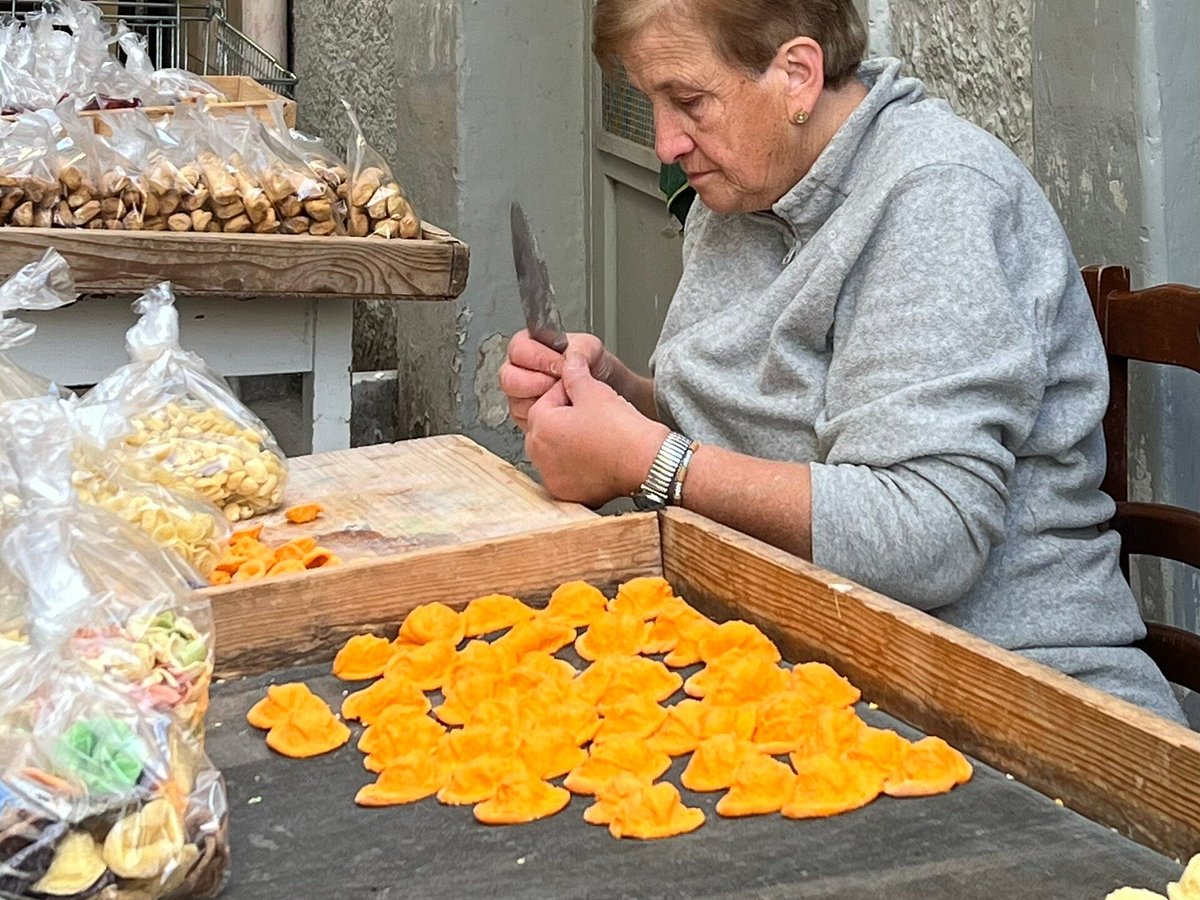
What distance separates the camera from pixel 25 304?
1782mm

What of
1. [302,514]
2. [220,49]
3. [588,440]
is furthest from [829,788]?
[220,49]

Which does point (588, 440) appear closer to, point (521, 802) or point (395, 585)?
point (395, 585)

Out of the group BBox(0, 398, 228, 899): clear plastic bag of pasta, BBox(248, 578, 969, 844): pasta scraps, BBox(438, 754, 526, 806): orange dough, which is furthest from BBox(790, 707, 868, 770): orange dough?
BBox(0, 398, 228, 899): clear plastic bag of pasta

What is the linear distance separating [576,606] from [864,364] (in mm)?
425

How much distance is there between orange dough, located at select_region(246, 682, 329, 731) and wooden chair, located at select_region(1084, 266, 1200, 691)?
1051 mm

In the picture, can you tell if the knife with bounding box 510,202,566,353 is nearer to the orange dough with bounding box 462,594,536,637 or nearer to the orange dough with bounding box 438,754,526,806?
the orange dough with bounding box 462,594,536,637

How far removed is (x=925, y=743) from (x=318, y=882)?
0.47m

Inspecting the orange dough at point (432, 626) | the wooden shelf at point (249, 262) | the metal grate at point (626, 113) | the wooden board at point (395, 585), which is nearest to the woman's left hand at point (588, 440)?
the wooden board at point (395, 585)

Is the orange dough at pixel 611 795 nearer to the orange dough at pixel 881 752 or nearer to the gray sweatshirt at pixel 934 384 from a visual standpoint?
the orange dough at pixel 881 752

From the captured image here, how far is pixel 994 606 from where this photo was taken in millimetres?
1745

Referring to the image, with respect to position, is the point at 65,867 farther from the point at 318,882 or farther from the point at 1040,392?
the point at 1040,392

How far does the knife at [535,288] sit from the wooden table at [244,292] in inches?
30.8

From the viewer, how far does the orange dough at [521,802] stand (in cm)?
111

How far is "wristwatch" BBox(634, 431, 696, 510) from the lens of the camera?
1.73 meters
